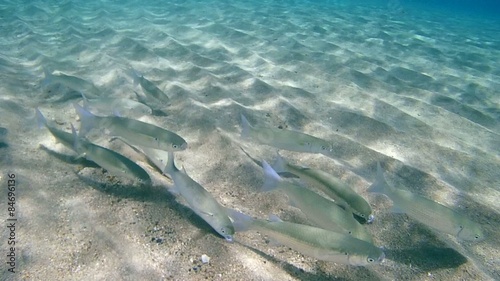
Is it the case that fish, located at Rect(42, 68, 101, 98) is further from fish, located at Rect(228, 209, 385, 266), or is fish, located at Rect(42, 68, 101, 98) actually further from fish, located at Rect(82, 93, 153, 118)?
fish, located at Rect(228, 209, 385, 266)

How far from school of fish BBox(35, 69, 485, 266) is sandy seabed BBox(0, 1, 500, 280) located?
1.05ft

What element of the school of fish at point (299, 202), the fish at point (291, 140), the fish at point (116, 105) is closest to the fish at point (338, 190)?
the school of fish at point (299, 202)

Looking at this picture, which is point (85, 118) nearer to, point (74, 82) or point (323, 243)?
point (74, 82)

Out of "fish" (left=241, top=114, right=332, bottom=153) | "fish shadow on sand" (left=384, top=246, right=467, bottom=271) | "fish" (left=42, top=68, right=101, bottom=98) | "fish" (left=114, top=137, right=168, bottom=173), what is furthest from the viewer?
"fish" (left=42, top=68, right=101, bottom=98)

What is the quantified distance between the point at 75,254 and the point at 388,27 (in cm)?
1645

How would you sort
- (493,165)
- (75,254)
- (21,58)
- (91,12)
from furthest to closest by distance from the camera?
(91,12) → (21,58) → (493,165) → (75,254)

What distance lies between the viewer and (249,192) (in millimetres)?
3896

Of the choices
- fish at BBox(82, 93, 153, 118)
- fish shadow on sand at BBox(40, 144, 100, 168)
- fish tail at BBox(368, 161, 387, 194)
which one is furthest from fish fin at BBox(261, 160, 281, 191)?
fish at BBox(82, 93, 153, 118)

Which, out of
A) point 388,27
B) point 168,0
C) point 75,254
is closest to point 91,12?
point 168,0

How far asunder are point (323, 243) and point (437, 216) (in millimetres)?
1331

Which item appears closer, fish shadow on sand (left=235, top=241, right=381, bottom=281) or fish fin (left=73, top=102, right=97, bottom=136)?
fish shadow on sand (left=235, top=241, right=381, bottom=281)

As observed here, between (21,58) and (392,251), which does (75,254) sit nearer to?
(392,251)

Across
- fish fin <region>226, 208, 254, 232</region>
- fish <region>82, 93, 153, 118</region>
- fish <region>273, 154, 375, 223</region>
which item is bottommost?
fish <region>82, 93, 153, 118</region>

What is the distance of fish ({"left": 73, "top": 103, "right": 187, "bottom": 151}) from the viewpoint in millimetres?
3568
